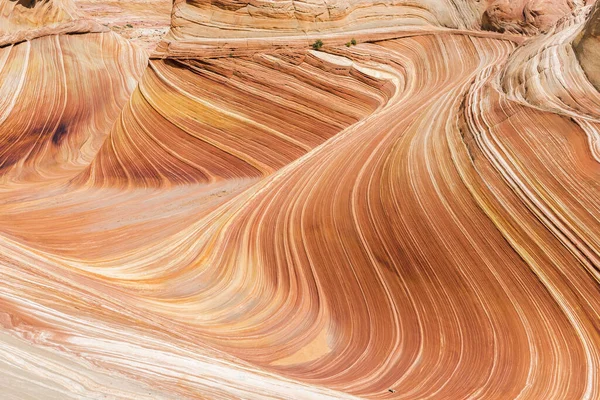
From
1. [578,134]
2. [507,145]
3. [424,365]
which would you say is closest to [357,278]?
[424,365]

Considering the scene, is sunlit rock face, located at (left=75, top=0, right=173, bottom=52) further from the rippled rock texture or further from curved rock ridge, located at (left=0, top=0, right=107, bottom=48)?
the rippled rock texture

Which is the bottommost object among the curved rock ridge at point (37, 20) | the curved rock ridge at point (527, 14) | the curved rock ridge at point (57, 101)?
the curved rock ridge at point (57, 101)

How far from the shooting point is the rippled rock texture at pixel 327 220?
4754 millimetres

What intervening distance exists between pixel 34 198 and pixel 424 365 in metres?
9.61

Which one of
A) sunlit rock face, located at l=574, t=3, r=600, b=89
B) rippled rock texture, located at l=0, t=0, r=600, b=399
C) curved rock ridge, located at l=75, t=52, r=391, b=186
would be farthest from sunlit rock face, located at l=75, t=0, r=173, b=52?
sunlit rock face, located at l=574, t=3, r=600, b=89

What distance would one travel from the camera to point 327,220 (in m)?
7.58

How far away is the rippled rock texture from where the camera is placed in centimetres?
475

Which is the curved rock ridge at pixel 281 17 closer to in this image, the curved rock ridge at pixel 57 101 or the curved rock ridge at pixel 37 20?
the curved rock ridge at pixel 57 101

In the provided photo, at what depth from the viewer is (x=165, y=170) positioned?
11.4 metres

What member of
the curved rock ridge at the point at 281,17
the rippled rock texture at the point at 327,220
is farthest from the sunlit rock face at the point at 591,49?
the curved rock ridge at the point at 281,17

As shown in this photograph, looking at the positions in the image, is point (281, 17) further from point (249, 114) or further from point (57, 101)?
point (57, 101)

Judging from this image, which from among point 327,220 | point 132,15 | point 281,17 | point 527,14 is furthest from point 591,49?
point 132,15

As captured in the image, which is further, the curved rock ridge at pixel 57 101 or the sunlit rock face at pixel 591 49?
the curved rock ridge at pixel 57 101

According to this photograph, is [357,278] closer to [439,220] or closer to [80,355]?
[439,220]
